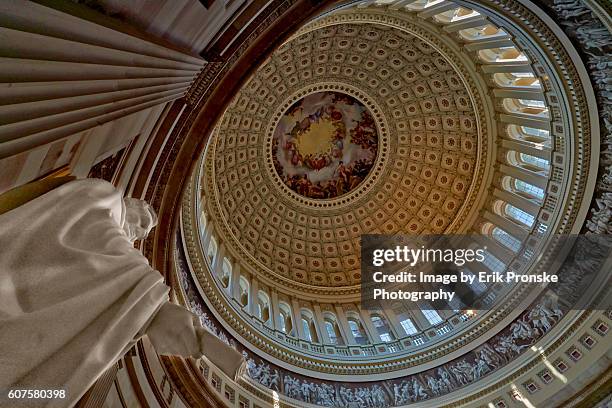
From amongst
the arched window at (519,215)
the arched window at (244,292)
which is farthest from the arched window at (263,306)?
the arched window at (519,215)

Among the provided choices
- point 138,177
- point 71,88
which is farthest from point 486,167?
point 71,88

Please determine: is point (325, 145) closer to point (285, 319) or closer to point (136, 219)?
point (285, 319)

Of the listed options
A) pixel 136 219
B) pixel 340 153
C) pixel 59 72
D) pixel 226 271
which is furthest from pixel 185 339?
pixel 340 153

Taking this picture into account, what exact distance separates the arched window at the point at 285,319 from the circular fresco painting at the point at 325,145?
749 centimetres

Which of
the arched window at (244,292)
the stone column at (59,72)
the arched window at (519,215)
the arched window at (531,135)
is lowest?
the arched window at (244,292)

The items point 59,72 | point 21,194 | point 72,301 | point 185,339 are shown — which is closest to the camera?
point 72,301

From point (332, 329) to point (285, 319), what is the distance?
7.57 feet

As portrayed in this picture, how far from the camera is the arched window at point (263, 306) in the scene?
54.0 ft

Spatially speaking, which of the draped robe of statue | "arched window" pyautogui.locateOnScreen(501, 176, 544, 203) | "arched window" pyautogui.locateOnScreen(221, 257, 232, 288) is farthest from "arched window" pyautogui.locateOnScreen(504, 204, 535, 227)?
the draped robe of statue

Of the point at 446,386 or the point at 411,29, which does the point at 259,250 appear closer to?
the point at 446,386

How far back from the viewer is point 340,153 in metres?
23.5

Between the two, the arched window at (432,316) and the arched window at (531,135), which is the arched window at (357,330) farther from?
the arched window at (531,135)

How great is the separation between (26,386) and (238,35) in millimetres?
6848

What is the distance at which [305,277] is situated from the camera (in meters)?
21.1
